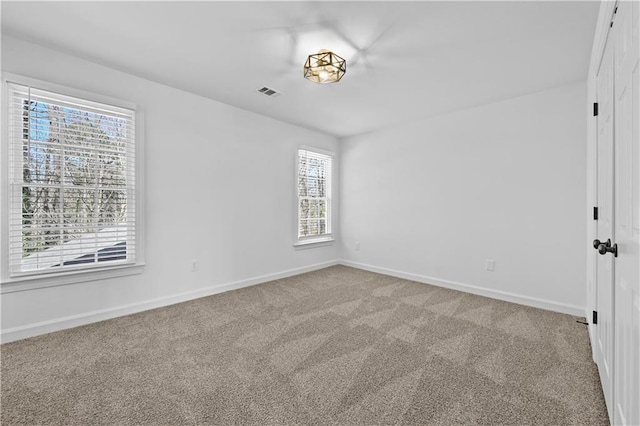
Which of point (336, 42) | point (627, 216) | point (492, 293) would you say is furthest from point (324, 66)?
point (492, 293)

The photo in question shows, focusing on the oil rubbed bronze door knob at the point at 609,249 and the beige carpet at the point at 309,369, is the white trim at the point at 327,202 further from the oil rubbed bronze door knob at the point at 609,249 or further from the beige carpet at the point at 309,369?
the oil rubbed bronze door knob at the point at 609,249

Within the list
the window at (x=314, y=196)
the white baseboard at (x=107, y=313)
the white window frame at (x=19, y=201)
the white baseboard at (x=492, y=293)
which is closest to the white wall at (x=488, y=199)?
the white baseboard at (x=492, y=293)

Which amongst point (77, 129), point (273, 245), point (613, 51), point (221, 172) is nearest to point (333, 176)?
point (273, 245)

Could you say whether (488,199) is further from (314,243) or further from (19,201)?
(19,201)

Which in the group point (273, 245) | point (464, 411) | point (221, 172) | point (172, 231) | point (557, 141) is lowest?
point (464, 411)

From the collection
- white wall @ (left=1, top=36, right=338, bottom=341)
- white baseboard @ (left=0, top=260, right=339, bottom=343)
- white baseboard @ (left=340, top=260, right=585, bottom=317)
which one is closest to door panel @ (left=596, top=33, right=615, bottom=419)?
white baseboard @ (left=340, top=260, right=585, bottom=317)

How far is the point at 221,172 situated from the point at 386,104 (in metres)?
2.35

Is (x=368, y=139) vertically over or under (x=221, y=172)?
over

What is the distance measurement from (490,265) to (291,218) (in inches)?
114

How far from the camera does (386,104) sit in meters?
3.57

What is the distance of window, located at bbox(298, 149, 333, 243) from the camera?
4.71 m

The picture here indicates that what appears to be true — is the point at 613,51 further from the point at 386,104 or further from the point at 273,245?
the point at 273,245

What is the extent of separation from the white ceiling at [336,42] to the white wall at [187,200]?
223 mm

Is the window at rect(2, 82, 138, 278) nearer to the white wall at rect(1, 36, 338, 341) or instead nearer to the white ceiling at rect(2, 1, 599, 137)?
the white wall at rect(1, 36, 338, 341)
